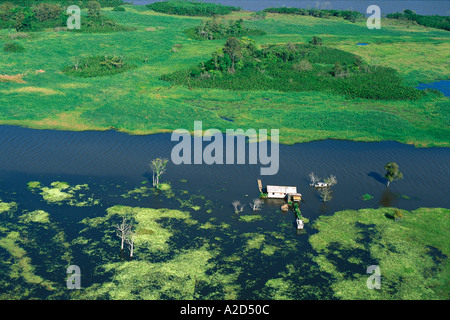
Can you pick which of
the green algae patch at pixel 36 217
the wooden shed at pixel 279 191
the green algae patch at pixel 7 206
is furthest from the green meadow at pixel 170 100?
the green algae patch at pixel 36 217

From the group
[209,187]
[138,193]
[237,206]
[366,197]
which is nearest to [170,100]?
[209,187]

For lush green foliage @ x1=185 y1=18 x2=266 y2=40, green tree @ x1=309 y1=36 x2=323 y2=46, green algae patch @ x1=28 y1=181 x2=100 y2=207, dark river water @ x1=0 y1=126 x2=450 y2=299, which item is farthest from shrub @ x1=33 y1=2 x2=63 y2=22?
green algae patch @ x1=28 y1=181 x2=100 y2=207

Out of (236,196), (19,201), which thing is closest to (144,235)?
(236,196)

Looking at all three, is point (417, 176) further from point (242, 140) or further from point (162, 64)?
point (162, 64)

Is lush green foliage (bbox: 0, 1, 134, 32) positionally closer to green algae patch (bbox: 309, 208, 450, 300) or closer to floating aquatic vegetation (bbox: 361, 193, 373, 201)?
floating aquatic vegetation (bbox: 361, 193, 373, 201)

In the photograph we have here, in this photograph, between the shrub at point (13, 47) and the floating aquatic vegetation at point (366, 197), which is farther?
the shrub at point (13, 47)

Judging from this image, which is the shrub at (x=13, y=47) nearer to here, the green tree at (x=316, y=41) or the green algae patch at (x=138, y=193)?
the green algae patch at (x=138, y=193)
